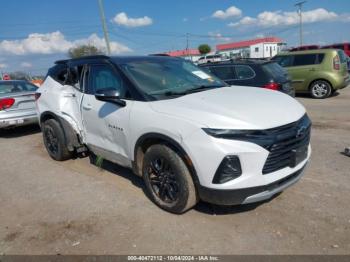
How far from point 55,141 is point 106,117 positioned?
6.21 ft

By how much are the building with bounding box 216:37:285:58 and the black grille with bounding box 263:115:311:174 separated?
58.4 meters

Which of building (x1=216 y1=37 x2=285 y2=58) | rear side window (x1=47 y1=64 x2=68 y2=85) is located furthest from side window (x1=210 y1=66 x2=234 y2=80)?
building (x1=216 y1=37 x2=285 y2=58)

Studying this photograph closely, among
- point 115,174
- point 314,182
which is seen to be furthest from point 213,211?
point 115,174

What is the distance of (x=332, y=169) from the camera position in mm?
4477

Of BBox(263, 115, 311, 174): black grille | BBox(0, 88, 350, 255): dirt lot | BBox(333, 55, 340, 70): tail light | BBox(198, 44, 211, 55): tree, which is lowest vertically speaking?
BBox(0, 88, 350, 255): dirt lot

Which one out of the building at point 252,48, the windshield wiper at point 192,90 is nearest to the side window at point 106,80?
the windshield wiper at point 192,90

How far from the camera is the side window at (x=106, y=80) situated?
153 inches

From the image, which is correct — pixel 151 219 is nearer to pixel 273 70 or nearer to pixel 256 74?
pixel 256 74

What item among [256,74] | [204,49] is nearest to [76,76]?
[256,74]

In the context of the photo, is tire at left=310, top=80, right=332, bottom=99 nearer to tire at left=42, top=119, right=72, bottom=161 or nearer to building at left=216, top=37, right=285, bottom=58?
tire at left=42, top=119, right=72, bottom=161

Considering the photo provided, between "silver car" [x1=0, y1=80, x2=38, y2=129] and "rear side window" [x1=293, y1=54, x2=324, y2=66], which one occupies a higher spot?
"rear side window" [x1=293, y1=54, x2=324, y2=66]

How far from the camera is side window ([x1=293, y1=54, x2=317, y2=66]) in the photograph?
11.1 m

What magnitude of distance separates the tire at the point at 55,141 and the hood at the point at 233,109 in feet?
8.19

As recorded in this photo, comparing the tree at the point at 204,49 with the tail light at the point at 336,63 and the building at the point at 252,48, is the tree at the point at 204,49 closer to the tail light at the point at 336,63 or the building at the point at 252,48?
the building at the point at 252,48
